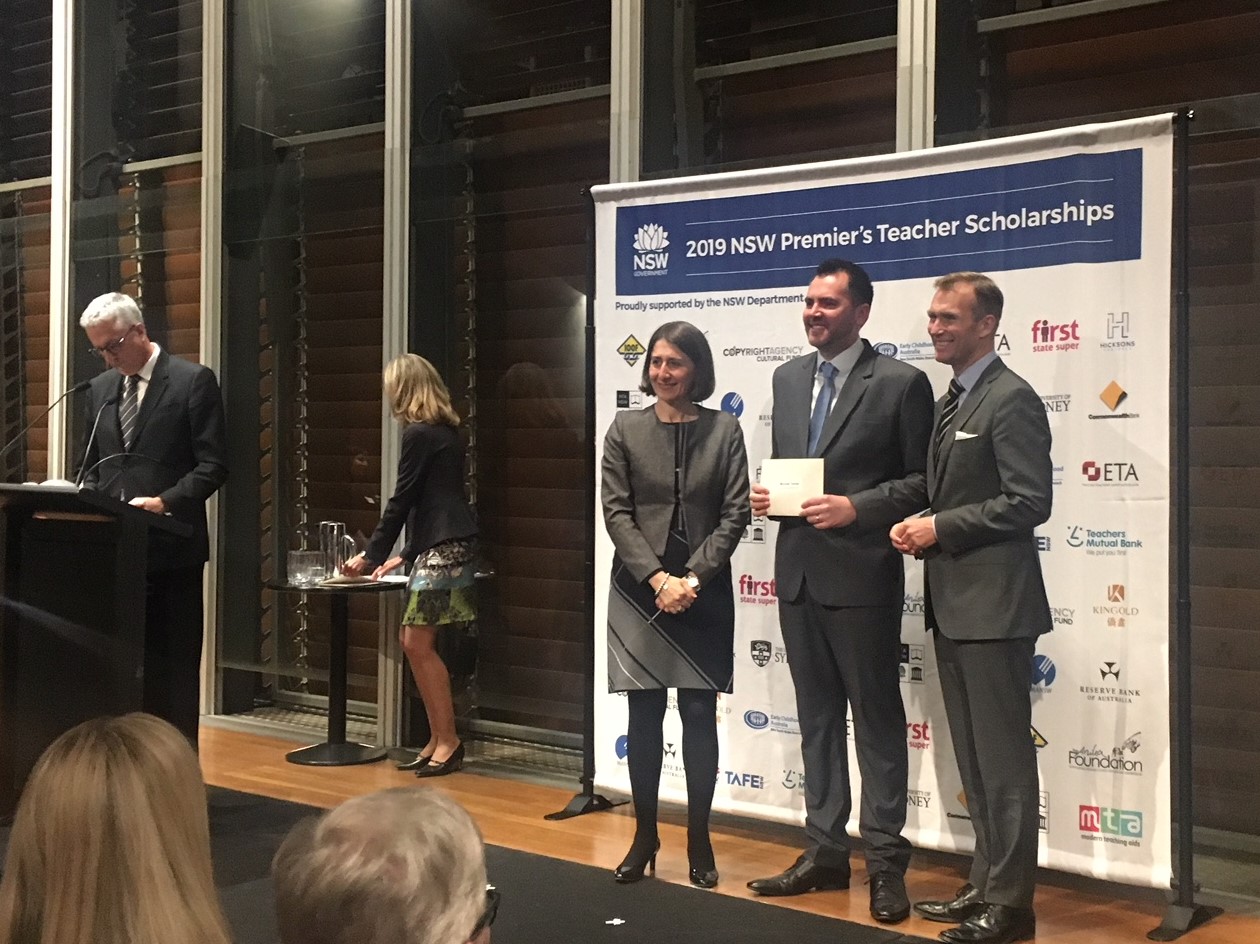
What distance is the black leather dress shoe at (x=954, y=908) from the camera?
3488 mm

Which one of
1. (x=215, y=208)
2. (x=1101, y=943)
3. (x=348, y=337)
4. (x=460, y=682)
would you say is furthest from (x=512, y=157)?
(x=1101, y=943)

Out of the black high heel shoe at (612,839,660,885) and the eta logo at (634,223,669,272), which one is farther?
the eta logo at (634,223,669,272)

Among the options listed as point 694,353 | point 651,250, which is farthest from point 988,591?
point 651,250

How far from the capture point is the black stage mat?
331cm

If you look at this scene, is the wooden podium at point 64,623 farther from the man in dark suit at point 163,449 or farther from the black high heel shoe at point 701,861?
the black high heel shoe at point 701,861

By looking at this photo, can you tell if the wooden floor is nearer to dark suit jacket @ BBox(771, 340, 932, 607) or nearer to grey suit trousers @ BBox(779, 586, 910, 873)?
grey suit trousers @ BBox(779, 586, 910, 873)

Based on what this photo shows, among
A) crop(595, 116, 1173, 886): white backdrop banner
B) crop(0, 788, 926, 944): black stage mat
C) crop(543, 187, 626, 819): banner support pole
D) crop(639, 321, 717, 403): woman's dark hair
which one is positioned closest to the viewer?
crop(0, 788, 926, 944): black stage mat

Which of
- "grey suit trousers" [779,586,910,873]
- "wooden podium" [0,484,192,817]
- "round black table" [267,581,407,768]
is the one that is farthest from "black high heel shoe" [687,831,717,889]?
"round black table" [267,581,407,768]

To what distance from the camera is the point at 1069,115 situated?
14.1 feet

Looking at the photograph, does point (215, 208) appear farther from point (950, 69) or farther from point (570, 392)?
point (950, 69)

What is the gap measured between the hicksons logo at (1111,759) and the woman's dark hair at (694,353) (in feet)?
4.67

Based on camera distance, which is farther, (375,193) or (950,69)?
(375,193)

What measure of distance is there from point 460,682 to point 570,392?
1331 mm

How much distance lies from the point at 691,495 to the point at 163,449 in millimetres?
1789
